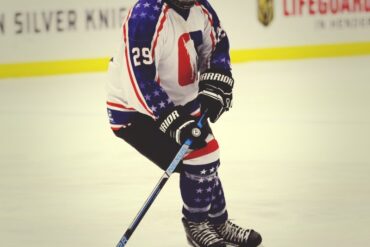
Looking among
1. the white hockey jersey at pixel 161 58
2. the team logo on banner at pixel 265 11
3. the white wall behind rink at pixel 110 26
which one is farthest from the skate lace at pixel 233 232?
the team logo on banner at pixel 265 11

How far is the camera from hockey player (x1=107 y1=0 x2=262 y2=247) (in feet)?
7.72

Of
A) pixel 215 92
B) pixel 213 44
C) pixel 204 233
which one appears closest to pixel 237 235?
pixel 204 233

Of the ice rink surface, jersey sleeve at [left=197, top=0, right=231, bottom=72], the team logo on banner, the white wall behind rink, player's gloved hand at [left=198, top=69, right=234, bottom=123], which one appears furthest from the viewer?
the team logo on banner

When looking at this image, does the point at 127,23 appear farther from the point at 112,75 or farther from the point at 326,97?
the point at 326,97

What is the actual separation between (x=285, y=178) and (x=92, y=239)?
42.1 inches

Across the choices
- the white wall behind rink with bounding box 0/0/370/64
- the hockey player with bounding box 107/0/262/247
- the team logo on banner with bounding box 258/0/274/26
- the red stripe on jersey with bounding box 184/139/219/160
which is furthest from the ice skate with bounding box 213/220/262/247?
the team logo on banner with bounding box 258/0/274/26

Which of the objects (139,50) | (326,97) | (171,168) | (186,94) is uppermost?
(139,50)

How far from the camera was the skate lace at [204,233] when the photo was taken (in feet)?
8.26

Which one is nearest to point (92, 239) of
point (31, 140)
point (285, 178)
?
point (285, 178)

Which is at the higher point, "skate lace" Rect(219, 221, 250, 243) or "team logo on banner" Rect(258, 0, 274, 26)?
"skate lace" Rect(219, 221, 250, 243)

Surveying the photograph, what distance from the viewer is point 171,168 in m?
2.41

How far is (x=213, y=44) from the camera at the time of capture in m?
2.59

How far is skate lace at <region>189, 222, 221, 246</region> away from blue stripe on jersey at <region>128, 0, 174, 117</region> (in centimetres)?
39

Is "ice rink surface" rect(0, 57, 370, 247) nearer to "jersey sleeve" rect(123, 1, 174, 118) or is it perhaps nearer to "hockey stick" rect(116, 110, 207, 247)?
"hockey stick" rect(116, 110, 207, 247)
